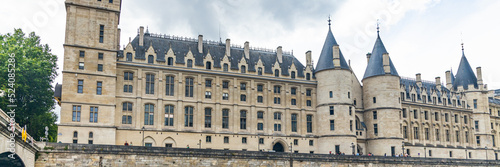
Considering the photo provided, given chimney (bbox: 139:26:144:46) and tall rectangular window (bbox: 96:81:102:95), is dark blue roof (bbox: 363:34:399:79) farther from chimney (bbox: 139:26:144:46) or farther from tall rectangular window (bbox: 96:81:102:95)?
tall rectangular window (bbox: 96:81:102:95)

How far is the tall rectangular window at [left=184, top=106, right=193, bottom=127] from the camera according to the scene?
2566 inches

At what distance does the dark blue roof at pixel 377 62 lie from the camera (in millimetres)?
77162

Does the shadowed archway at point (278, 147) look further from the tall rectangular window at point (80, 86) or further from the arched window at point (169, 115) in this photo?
the tall rectangular window at point (80, 86)

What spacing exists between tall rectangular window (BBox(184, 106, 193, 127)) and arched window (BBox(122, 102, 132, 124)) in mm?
6896

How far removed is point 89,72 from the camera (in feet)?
194

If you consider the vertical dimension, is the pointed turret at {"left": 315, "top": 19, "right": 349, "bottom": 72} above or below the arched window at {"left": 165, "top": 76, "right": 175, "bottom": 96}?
above

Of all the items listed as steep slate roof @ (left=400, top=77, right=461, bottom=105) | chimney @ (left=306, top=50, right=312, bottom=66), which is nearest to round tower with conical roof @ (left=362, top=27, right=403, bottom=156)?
chimney @ (left=306, top=50, right=312, bottom=66)

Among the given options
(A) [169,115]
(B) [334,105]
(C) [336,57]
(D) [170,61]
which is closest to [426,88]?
(C) [336,57]

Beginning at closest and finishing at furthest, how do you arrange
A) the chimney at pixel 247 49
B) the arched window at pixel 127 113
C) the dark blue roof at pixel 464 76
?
the arched window at pixel 127 113, the chimney at pixel 247 49, the dark blue roof at pixel 464 76

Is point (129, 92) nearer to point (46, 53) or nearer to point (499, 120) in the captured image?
point (46, 53)

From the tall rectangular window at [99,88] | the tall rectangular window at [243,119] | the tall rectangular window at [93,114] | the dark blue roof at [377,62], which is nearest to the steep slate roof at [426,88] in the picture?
the dark blue roof at [377,62]

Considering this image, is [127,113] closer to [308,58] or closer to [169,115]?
[169,115]

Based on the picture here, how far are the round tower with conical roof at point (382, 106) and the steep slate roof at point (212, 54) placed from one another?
10.8m

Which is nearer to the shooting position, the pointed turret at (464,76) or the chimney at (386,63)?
the chimney at (386,63)
